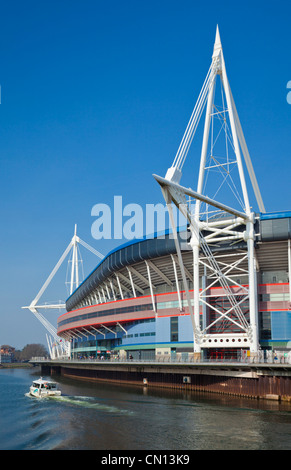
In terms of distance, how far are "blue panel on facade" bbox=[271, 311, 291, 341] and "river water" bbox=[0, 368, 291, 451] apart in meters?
11.9

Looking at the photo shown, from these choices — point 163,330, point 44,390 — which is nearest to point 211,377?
point 163,330

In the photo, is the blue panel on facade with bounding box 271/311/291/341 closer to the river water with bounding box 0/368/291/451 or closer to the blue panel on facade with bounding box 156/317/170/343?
the river water with bounding box 0/368/291/451

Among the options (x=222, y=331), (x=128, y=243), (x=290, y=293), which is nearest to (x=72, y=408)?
(x=222, y=331)

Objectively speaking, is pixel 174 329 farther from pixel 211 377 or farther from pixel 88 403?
pixel 88 403

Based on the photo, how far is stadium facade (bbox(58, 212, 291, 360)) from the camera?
57031 mm

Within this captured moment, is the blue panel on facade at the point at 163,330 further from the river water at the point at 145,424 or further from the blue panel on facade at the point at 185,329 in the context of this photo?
the river water at the point at 145,424

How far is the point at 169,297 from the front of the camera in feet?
224

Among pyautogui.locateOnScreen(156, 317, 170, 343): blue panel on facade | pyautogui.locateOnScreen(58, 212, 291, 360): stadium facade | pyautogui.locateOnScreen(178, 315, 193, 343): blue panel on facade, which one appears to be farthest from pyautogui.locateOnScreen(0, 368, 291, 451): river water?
pyautogui.locateOnScreen(156, 317, 170, 343): blue panel on facade

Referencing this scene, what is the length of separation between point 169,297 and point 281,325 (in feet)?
55.3

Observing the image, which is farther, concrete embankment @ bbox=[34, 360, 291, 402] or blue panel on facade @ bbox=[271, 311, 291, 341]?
blue panel on facade @ bbox=[271, 311, 291, 341]

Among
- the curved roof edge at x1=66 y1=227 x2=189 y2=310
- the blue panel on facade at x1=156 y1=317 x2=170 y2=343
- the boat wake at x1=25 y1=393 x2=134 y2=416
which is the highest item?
the curved roof edge at x1=66 y1=227 x2=189 y2=310

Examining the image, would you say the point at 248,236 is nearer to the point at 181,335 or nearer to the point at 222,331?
the point at 222,331

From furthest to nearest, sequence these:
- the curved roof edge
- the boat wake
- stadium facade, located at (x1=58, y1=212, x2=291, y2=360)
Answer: the curved roof edge < stadium facade, located at (x1=58, y1=212, x2=291, y2=360) < the boat wake

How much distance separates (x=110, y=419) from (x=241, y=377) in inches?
738
